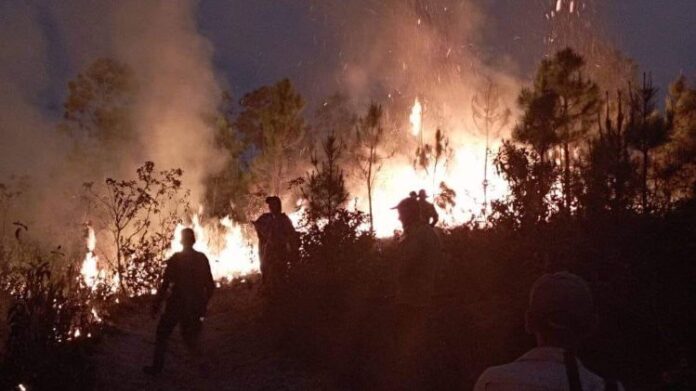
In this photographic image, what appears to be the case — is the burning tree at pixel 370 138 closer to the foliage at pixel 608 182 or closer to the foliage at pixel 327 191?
the foliage at pixel 327 191

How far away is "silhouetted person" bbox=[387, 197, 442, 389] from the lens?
21.7ft

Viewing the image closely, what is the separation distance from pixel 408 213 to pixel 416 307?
1.00m

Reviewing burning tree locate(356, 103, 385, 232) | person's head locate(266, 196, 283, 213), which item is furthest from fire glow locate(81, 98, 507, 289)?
person's head locate(266, 196, 283, 213)

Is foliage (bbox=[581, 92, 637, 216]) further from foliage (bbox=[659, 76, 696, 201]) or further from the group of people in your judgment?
foliage (bbox=[659, 76, 696, 201])

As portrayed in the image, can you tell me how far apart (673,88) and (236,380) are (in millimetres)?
20578

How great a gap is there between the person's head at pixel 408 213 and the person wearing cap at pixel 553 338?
4.39 m

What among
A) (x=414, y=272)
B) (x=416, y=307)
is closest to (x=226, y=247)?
(x=416, y=307)

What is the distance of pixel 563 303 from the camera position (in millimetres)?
2182

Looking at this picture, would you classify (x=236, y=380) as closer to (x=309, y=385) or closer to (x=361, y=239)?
(x=309, y=385)

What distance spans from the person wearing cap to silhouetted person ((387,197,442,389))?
4355 millimetres

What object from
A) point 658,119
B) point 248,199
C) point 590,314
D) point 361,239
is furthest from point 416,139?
point 590,314

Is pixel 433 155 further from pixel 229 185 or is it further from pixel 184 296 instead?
pixel 184 296

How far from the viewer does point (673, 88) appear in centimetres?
2373

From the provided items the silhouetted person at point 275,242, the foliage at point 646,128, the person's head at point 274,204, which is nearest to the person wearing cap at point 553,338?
the silhouetted person at point 275,242
